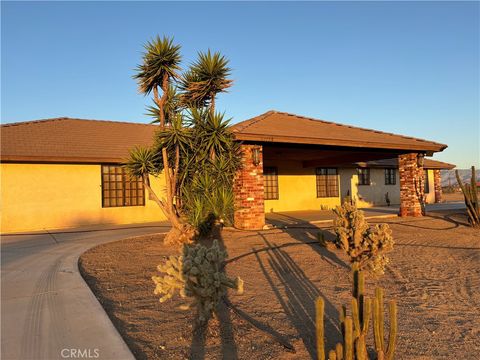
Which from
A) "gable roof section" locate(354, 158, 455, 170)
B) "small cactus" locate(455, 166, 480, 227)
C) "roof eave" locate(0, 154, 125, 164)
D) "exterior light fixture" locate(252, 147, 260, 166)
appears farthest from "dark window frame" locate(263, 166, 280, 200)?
"small cactus" locate(455, 166, 480, 227)

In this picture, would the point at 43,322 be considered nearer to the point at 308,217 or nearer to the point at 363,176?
the point at 308,217

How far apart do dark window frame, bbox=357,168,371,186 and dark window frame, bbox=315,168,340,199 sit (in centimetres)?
199

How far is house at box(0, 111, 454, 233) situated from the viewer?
11.8 metres

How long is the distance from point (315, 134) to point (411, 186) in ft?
18.0

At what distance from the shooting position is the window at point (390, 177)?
2527 cm

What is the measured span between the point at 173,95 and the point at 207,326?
7.20 m

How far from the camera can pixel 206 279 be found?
13.6 ft

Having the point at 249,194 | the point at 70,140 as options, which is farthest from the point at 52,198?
the point at 249,194

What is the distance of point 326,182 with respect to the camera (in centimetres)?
2253

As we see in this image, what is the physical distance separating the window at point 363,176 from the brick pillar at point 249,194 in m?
14.0

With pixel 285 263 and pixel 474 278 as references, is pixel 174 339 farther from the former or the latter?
pixel 474 278

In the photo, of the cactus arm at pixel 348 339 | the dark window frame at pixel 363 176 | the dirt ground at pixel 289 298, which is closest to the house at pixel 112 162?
the dirt ground at pixel 289 298

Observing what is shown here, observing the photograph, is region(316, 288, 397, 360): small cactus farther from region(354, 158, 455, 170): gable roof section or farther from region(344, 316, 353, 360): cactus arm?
region(354, 158, 455, 170): gable roof section

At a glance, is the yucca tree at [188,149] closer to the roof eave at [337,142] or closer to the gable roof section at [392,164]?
the roof eave at [337,142]
